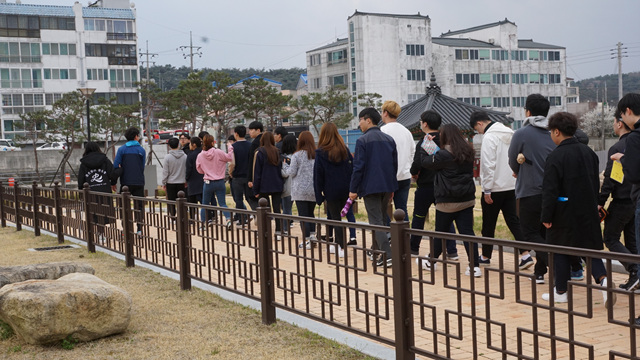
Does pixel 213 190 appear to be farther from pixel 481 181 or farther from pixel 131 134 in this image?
pixel 481 181

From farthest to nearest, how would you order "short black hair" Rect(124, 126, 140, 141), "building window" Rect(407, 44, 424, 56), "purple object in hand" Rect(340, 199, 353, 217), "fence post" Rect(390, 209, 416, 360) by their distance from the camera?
"building window" Rect(407, 44, 424, 56) < "short black hair" Rect(124, 126, 140, 141) < "purple object in hand" Rect(340, 199, 353, 217) < "fence post" Rect(390, 209, 416, 360)

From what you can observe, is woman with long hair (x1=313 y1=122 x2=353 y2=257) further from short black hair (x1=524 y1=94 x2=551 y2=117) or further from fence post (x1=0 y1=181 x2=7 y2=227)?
fence post (x1=0 y1=181 x2=7 y2=227)

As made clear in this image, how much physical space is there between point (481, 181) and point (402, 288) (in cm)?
374

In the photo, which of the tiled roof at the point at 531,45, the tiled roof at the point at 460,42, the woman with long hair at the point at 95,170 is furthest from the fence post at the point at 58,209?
the tiled roof at the point at 531,45

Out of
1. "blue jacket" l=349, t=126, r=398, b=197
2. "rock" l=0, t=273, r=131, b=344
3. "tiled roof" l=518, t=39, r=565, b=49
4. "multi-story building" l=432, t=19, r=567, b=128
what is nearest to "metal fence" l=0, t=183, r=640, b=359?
"blue jacket" l=349, t=126, r=398, b=197

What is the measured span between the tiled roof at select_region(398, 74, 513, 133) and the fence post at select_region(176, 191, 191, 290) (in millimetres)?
9875

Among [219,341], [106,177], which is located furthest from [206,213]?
[106,177]

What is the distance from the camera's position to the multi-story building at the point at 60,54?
60062mm

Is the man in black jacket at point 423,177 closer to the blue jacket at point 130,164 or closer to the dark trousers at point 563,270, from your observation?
the dark trousers at point 563,270

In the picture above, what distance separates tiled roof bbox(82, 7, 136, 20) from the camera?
207 ft

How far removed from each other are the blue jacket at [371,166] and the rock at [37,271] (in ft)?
10.5

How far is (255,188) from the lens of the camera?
10.8 m

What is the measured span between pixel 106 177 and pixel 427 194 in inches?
251

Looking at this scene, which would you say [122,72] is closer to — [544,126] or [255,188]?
[255,188]
